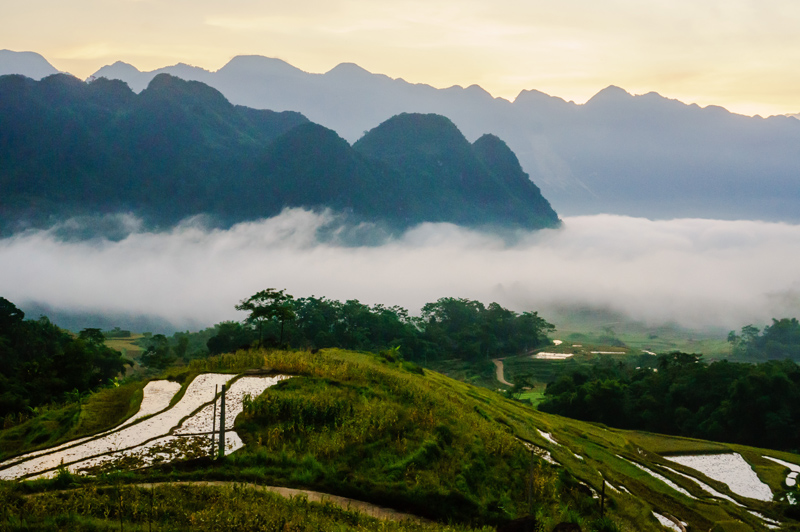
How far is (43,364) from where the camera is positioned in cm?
3192

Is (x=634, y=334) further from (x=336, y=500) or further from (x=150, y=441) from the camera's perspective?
(x=150, y=441)

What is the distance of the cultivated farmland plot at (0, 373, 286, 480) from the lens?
11821mm

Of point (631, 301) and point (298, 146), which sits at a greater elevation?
point (298, 146)

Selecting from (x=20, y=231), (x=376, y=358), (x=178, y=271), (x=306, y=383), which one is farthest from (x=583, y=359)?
(x=20, y=231)

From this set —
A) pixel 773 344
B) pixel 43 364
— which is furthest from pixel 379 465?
pixel 773 344

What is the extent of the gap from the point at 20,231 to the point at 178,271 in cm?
3381

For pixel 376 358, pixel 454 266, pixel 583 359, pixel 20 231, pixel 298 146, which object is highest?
pixel 298 146

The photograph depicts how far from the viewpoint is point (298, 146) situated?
13275 cm

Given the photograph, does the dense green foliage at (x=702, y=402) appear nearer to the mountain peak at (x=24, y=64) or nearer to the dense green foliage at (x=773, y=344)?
the dense green foliage at (x=773, y=344)

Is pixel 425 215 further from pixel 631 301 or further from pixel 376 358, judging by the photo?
pixel 376 358

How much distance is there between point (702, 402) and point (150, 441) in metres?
38.4

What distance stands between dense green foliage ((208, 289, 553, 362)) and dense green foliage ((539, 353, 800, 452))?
21.7 metres

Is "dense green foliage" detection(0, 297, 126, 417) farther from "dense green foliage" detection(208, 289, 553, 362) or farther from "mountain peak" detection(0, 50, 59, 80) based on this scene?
"mountain peak" detection(0, 50, 59, 80)

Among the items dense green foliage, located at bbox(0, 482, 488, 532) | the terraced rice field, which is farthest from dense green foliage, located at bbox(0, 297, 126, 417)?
the terraced rice field
